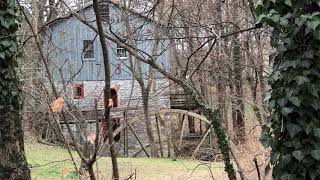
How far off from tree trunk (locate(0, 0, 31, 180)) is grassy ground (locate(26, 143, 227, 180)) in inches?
191

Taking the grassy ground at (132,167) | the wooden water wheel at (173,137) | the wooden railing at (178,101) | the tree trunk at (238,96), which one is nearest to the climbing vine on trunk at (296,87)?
the grassy ground at (132,167)

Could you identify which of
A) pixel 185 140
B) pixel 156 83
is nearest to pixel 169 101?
pixel 185 140

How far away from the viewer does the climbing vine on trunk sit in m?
3.44

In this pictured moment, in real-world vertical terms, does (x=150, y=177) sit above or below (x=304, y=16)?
below

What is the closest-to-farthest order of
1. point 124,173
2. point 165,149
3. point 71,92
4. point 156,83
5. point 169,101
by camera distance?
point 71,92, point 124,173, point 156,83, point 165,149, point 169,101

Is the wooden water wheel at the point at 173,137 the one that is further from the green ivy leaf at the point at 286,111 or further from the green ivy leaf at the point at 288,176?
the green ivy leaf at the point at 286,111

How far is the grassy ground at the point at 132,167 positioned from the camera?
11.6 metres

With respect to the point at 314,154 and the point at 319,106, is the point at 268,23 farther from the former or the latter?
the point at 314,154

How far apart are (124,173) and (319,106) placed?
29.7ft

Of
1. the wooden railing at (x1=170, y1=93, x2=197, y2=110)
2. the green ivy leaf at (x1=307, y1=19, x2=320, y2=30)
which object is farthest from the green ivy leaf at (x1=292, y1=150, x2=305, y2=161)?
the wooden railing at (x1=170, y1=93, x2=197, y2=110)

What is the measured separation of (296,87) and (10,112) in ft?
9.08

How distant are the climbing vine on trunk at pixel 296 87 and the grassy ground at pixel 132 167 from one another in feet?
19.7

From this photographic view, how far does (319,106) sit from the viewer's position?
346cm

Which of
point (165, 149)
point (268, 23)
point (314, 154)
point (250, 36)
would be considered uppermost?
point (250, 36)
